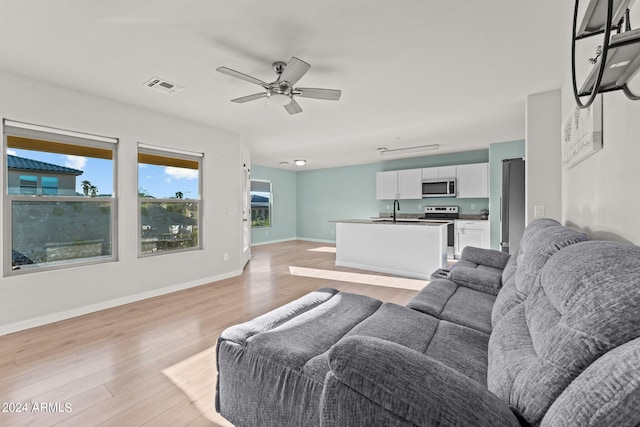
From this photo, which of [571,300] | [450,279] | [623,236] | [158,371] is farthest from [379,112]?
[158,371]

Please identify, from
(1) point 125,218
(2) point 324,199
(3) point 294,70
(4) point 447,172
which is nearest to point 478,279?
(3) point 294,70

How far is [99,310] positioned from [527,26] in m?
4.82

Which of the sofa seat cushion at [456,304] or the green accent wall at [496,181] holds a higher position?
the green accent wall at [496,181]

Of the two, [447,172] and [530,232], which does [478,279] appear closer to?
[530,232]

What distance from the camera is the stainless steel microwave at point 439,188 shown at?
625 cm

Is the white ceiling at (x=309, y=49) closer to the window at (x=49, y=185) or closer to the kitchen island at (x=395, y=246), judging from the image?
the window at (x=49, y=185)

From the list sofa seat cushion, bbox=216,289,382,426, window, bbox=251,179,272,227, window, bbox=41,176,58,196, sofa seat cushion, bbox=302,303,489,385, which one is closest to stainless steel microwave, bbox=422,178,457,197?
window, bbox=251,179,272,227

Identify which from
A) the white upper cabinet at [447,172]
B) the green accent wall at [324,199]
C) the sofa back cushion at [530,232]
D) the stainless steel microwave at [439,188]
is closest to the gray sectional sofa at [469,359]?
the sofa back cushion at [530,232]

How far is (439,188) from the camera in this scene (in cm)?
641

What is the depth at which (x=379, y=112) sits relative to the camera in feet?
12.3

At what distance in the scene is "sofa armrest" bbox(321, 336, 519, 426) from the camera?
0.68 m

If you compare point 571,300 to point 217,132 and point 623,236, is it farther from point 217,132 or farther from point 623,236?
point 217,132

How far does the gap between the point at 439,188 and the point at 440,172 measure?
0.38 metres

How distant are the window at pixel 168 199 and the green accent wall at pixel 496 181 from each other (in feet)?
18.1
